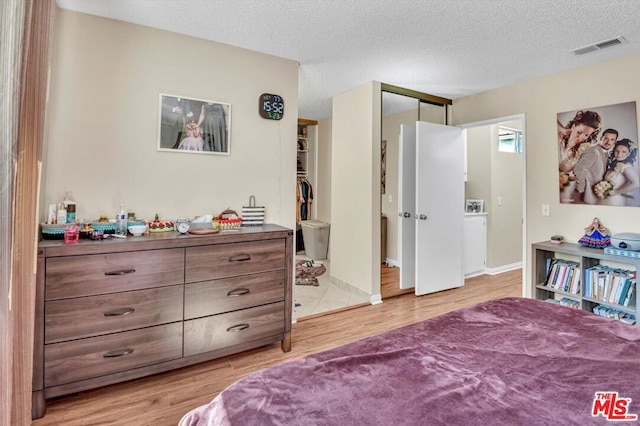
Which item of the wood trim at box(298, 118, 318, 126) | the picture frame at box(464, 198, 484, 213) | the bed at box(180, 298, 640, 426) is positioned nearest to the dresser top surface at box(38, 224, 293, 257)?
the bed at box(180, 298, 640, 426)

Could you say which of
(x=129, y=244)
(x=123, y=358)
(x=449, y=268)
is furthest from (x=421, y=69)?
(x=123, y=358)

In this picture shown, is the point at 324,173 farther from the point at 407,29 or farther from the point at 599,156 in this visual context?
the point at 599,156

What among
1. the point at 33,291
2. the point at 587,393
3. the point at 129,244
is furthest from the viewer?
the point at 129,244

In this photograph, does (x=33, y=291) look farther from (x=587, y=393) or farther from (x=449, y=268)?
(x=449, y=268)

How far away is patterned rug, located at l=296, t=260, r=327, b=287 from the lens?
4.41 metres

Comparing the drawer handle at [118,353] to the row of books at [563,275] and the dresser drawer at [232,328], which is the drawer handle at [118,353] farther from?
the row of books at [563,275]

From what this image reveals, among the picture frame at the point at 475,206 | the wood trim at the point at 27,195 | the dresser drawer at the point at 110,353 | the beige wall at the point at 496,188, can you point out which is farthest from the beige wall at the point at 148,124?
the beige wall at the point at 496,188

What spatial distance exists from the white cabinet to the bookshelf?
4.17 ft

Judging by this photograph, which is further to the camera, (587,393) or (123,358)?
(123,358)

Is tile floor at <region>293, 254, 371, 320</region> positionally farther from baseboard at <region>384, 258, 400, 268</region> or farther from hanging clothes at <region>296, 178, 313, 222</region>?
hanging clothes at <region>296, 178, 313, 222</region>

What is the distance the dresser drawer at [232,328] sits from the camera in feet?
7.15

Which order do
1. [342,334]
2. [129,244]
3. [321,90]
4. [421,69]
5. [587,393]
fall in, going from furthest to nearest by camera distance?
[321,90] < [421,69] < [342,334] < [129,244] < [587,393]

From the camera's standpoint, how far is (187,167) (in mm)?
2627

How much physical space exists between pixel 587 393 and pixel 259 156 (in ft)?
8.60
